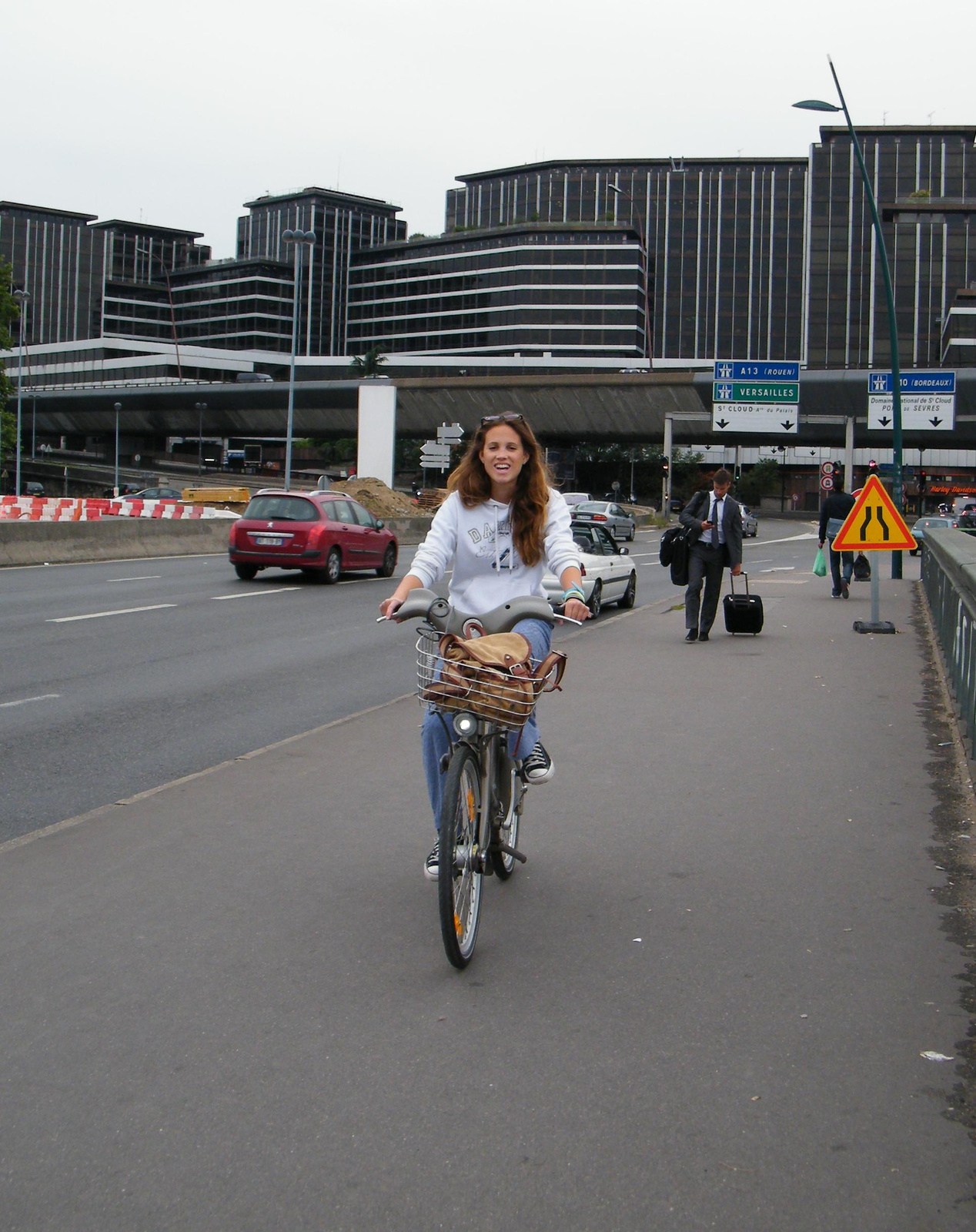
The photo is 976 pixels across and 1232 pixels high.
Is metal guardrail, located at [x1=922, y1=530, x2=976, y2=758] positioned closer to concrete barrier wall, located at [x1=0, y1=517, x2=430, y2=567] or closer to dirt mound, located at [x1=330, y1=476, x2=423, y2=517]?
concrete barrier wall, located at [x1=0, y1=517, x2=430, y2=567]

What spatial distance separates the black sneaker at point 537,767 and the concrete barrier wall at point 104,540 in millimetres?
21986

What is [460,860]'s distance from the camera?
4.04 meters

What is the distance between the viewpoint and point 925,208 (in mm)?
135375

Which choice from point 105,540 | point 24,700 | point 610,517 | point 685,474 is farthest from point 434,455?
point 685,474

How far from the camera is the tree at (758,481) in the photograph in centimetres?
12275

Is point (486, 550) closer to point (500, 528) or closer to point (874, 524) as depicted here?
point (500, 528)

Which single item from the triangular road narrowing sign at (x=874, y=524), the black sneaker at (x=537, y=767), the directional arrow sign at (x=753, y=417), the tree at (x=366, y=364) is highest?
the tree at (x=366, y=364)

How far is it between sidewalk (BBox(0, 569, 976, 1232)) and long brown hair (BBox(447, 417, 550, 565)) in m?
1.32

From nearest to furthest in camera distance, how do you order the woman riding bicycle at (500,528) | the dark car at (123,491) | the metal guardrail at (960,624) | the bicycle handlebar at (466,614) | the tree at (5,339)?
the bicycle handlebar at (466,614) → the woman riding bicycle at (500,528) → the metal guardrail at (960,624) → the tree at (5,339) → the dark car at (123,491)

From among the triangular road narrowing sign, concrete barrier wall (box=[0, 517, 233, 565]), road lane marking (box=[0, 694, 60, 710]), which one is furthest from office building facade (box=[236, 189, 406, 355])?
road lane marking (box=[0, 694, 60, 710])

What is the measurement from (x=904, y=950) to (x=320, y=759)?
3.87 metres

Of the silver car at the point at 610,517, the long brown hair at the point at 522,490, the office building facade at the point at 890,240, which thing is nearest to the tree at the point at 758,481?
the office building facade at the point at 890,240

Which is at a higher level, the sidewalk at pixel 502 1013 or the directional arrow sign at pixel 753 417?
the directional arrow sign at pixel 753 417

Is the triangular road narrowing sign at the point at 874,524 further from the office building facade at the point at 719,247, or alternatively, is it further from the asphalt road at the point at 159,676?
the office building facade at the point at 719,247
